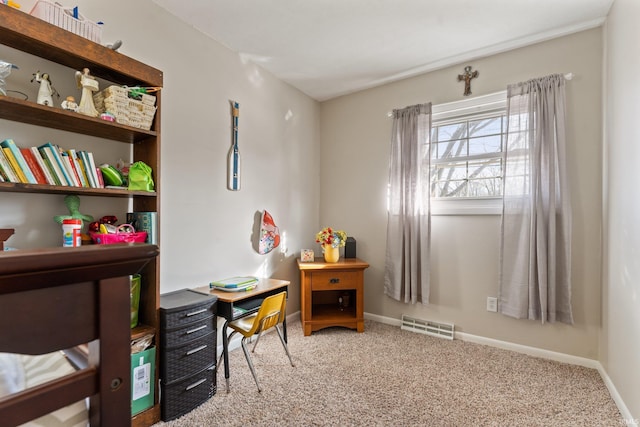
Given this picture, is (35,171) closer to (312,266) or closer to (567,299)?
(312,266)

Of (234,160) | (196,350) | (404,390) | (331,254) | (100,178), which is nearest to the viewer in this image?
(100,178)

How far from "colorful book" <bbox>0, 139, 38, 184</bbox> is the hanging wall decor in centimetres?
133

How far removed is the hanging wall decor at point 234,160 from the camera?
2600mm

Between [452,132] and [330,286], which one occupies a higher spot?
[452,132]

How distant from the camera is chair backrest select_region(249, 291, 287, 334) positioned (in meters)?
1.99

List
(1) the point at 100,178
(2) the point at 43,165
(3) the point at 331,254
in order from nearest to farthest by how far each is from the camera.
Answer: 1. (2) the point at 43,165
2. (1) the point at 100,178
3. (3) the point at 331,254

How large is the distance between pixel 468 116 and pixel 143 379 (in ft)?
10.4

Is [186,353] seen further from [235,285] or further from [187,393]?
[235,285]

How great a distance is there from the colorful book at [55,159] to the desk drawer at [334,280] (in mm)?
1989

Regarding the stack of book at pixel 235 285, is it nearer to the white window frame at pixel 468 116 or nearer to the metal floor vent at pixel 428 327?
the metal floor vent at pixel 428 327

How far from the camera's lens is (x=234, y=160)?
2.62 metres

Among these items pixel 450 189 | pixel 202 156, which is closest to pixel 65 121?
pixel 202 156

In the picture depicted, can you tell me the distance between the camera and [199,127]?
2.37 m

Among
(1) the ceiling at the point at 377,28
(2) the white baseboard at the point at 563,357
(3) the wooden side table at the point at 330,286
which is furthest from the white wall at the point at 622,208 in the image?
(3) the wooden side table at the point at 330,286
